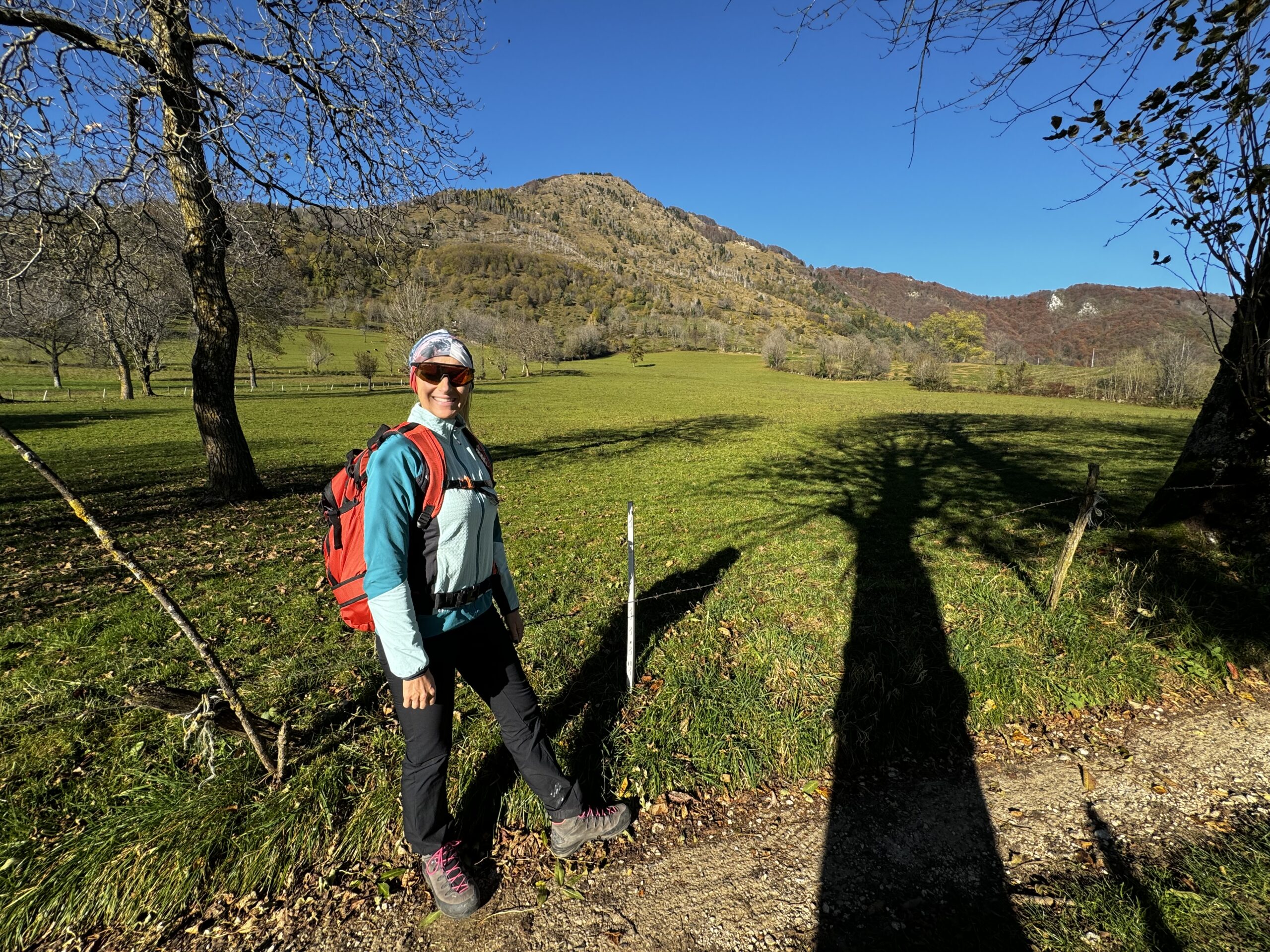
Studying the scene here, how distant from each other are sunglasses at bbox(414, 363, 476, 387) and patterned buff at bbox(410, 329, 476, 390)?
3cm

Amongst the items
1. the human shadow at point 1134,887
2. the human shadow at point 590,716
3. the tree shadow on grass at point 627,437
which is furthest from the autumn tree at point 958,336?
the human shadow at point 1134,887

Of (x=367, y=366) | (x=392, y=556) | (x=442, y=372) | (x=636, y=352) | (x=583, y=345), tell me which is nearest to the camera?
(x=392, y=556)

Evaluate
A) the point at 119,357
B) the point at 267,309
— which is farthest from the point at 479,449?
the point at 119,357

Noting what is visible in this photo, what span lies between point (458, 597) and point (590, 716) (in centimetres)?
209

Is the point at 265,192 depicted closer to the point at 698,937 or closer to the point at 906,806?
the point at 698,937

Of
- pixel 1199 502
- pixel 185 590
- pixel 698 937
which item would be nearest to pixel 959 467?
pixel 1199 502

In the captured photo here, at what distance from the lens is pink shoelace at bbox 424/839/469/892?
2594mm

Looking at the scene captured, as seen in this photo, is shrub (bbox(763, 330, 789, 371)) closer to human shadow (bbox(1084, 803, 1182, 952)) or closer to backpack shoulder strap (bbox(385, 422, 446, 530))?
human shadow (bbox(1084, 803, 1182, 952))

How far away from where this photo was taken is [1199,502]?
19.4ft

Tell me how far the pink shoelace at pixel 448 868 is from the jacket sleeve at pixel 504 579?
1.24 m

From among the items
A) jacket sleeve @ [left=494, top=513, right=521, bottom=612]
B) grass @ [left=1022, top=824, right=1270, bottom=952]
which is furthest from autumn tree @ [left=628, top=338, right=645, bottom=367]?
grass @ [left=1022, top=824, right=1270, bottom=952]

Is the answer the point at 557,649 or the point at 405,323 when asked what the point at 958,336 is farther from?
the point at 557,649

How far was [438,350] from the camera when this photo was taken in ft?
8.13

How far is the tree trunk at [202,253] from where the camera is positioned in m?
7.01
